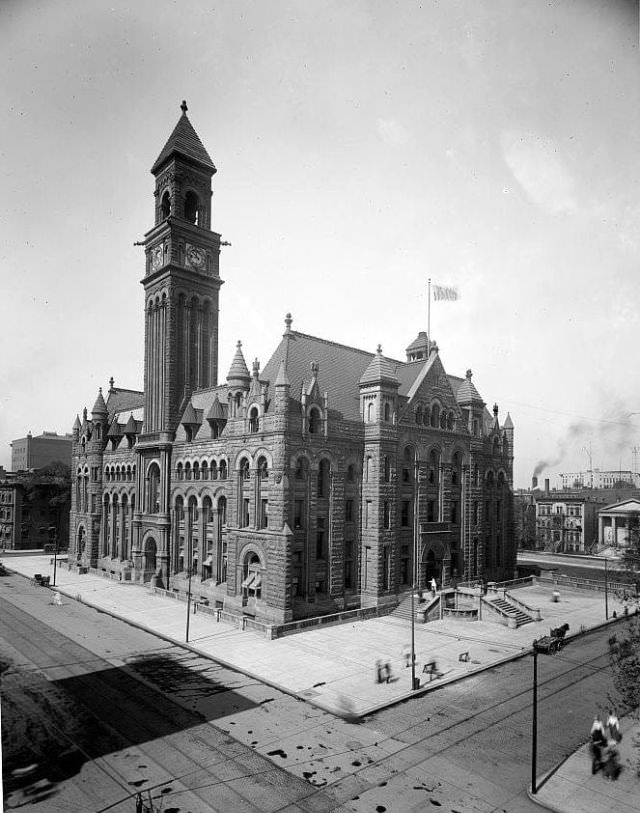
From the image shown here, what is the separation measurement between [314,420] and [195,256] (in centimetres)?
2835

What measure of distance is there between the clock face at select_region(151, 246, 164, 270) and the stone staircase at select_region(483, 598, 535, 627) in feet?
160

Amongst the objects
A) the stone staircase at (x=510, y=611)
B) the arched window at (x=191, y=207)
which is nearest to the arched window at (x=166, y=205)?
the arched window at (x=191, y=207)

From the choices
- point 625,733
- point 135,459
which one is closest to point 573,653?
point 625,733

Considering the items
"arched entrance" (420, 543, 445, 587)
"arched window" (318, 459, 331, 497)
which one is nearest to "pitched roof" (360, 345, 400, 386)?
"arched window" (318, 459, 331, 497)

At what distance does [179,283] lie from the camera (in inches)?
2569

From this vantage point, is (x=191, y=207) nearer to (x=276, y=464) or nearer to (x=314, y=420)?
(x=314, y=420)

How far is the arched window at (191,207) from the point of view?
68.2m

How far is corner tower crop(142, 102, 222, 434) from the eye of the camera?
64.8 m

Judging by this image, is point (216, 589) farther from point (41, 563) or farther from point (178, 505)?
point (41, 563)

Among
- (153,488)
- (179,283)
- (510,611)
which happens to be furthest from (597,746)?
(179,283)

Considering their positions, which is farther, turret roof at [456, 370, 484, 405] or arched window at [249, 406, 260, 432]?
turret roof at [456, 370, 484, 405]

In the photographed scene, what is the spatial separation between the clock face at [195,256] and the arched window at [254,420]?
2439 centimetres

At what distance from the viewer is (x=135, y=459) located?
6969 centimetres

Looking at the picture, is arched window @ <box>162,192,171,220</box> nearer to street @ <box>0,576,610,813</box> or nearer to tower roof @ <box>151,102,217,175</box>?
tower roof @ <box>151,102,217,175</box>
